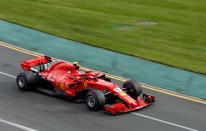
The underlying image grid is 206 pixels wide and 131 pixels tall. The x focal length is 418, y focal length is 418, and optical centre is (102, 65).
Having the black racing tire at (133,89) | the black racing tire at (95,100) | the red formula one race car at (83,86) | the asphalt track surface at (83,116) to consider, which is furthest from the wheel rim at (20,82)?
the black racing tire at (133,89)

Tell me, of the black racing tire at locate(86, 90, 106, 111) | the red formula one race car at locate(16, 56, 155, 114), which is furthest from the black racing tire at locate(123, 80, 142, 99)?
the black racing tire at locate(86, 90, 106, 111)

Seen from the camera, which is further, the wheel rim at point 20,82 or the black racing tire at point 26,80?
the wheel rim at point 20,82

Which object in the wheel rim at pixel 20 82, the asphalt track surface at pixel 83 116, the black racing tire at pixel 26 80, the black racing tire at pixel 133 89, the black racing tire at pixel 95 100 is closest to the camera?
the asphalt track surface at pixel 83 116

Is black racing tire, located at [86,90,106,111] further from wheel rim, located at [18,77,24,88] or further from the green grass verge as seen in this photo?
the green grass verge

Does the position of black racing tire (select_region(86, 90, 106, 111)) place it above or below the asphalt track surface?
above

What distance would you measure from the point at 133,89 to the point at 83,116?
233cm

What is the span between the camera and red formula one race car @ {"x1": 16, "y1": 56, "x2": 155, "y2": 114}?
1518 cm

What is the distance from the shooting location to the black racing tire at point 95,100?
1498 centimetres

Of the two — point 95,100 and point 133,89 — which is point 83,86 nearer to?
point 95,100

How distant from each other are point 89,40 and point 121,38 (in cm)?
202

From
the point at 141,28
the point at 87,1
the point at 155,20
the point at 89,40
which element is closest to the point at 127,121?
the point at 89,40

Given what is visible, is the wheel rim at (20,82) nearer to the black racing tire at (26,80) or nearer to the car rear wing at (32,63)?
the black racing tire at (26,80)

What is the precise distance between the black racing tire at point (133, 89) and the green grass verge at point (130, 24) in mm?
4760

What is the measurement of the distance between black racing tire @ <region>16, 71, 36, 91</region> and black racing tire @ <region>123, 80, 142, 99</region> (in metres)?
3.77
